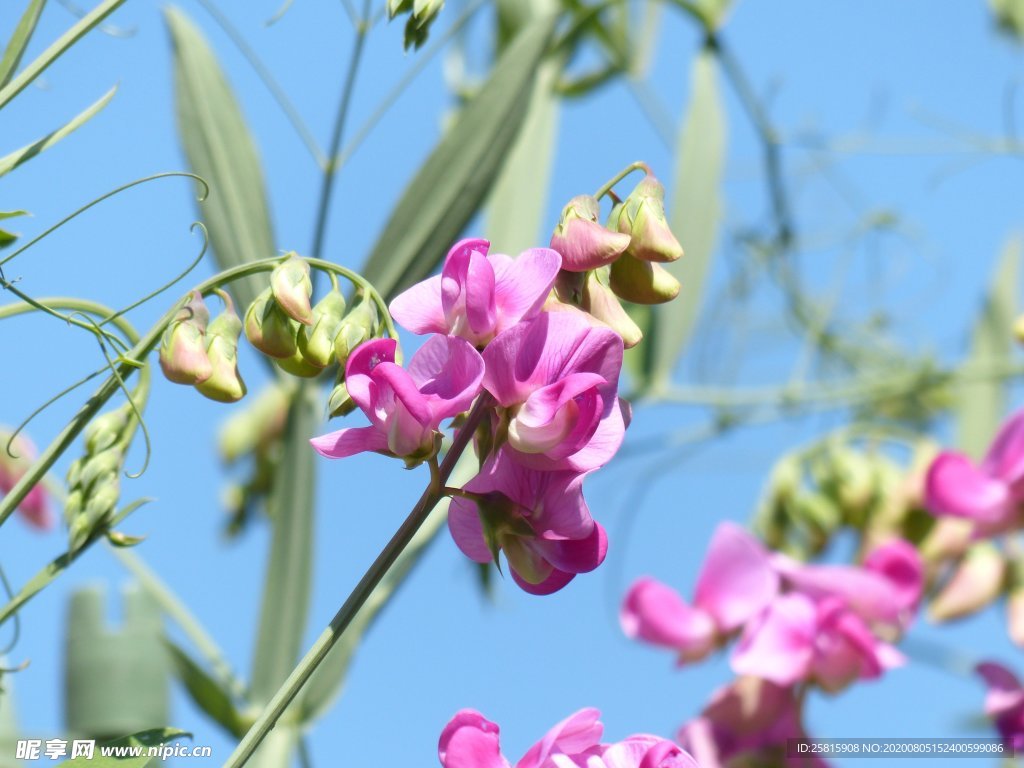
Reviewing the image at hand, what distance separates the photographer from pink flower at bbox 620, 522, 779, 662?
99 cm

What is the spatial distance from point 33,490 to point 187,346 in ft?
1.55

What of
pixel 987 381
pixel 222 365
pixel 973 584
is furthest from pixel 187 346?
pixel 987 381

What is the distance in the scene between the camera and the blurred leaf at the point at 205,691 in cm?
73

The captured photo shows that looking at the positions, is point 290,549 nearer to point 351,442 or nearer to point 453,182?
point 453,182

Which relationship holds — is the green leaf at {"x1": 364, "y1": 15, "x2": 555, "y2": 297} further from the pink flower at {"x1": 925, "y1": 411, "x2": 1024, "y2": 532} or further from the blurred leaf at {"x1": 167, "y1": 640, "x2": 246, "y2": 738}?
the pink flower at {"x1": 925, "y1": 411, "x2": 1024, "y2": 532}

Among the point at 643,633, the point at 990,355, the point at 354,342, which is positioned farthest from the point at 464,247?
the point at 990,355

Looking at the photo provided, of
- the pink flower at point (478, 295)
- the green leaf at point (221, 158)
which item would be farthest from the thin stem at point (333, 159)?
the pink flower at point (478, 295)

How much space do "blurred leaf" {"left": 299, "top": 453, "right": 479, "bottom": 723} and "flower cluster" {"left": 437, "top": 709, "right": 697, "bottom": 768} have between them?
13.5 inches

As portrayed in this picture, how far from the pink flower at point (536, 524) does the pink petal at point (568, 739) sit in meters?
0.04

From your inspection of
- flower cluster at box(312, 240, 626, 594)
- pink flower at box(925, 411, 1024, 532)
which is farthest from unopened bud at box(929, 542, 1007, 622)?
flower cluster at box(312, 240, 626, 594)

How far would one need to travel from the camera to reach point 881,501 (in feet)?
3.76

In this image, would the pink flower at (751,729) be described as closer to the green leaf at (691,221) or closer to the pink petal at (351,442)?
the green leaf at (691,221)

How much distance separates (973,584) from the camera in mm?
1095

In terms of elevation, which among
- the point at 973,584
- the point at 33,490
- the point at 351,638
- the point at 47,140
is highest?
the point at 47,140
